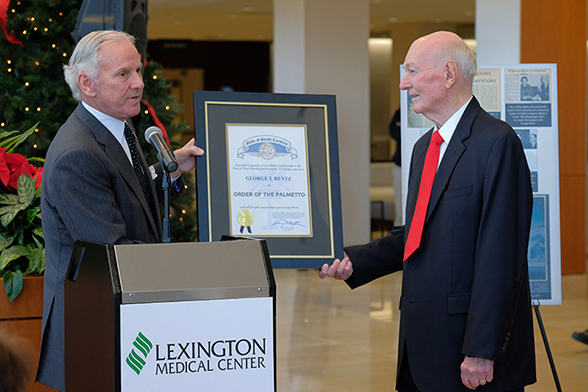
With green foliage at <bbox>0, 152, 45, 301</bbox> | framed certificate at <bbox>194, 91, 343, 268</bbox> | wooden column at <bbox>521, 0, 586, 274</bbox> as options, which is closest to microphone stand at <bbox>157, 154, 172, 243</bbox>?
framed certificate at <bbox>194, 91, 343, 268</bbox>

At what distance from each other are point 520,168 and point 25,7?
3417 mm

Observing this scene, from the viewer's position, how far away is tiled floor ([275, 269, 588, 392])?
13.8ft

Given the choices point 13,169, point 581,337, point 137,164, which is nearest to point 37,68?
point 13,169

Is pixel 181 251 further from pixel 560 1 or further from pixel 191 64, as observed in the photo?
pixel 191 64

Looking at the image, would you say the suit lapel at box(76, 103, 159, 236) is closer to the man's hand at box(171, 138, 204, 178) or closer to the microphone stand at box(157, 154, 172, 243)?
A: the microphone stand at box(157, 154, 172, 243)

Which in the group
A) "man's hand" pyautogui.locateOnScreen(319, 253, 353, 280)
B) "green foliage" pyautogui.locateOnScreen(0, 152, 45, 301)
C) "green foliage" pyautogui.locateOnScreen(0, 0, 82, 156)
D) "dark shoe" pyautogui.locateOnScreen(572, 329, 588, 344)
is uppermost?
"green foliage" pyautogui.locateOnScreen(0, 0, 82, 156)

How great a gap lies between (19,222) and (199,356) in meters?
1.77

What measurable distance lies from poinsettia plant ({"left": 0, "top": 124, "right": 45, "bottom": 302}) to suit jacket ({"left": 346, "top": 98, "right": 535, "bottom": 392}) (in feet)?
5.42

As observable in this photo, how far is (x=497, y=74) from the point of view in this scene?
3605 millimetres

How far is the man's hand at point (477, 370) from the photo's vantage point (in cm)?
199

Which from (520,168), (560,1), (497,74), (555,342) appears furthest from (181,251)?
(560,1)

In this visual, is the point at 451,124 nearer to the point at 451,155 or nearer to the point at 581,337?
the point at 451,155

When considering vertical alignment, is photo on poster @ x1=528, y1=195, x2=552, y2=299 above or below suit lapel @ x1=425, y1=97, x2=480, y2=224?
below

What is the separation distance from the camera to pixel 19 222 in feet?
10.2
